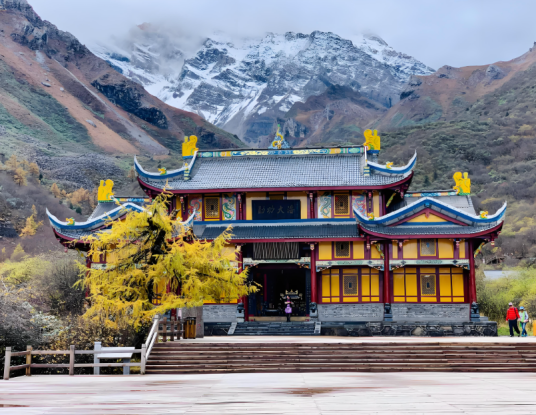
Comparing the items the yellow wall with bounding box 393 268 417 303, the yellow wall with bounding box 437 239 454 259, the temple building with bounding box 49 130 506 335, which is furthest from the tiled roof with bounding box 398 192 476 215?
the yellow wall with bounding box 393 268 417 303

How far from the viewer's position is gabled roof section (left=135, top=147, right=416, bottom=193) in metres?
30.7

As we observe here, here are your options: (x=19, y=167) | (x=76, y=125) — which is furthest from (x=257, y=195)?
(x=76, y=125)

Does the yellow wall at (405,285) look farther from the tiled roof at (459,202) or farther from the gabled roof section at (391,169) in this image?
the gabled roof section at (391,169)

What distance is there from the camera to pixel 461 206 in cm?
3123

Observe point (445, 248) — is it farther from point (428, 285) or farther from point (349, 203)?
point (349, 203)

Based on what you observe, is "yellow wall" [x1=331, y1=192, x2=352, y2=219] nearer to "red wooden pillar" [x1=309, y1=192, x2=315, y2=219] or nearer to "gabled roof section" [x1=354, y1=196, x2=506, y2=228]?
"red wooden pillar" [x1=309, y1=192, x2=315, y2=219]

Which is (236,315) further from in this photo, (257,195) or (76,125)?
(76,125)

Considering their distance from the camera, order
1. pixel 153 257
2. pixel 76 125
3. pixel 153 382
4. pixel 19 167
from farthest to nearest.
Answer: pixel 76 125
pixel 19 167
pixel 153 257
pixel 153 382

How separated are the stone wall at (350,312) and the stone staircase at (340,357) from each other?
32.5 ft

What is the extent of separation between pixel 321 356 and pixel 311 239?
1113 cm

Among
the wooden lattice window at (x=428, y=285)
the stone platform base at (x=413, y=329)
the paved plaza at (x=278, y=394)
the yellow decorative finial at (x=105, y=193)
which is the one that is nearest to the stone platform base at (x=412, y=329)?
the stone platform base at (x=413, y=329)

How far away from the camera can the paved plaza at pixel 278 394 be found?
30.5 feet

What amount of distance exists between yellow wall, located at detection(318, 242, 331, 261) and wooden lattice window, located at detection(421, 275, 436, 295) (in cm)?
463

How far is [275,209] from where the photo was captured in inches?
1235
